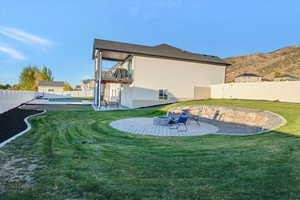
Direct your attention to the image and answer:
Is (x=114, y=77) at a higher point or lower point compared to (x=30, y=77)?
lower

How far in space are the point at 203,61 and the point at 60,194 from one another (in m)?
20.2

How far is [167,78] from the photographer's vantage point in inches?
736

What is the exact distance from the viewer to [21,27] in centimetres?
2748

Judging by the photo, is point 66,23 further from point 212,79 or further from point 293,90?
point 293,90

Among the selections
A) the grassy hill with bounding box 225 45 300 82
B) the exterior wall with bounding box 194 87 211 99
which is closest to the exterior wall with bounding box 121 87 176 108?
the exterior wall with bounding box 194 87 211 99

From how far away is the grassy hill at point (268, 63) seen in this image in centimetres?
4747

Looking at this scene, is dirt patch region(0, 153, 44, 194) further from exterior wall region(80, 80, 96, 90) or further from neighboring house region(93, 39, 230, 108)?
exterior wall region(80, 80, 96, 90)

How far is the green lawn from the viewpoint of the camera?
2539 millimetres

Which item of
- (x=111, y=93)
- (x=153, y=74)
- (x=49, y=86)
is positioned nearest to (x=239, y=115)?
(x=153, y=74)

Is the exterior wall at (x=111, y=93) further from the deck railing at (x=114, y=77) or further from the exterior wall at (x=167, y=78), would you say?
the deck railing at (x=114, y=77)

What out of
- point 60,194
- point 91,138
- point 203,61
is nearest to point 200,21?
point 203,61

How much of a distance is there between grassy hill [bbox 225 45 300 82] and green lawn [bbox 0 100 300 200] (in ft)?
167

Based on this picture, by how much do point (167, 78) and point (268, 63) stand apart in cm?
5731

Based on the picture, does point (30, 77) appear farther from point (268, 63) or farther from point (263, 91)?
point (268, 63)
